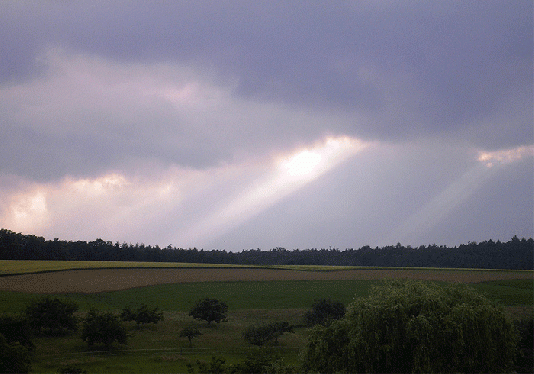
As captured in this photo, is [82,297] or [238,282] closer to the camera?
[82,297]

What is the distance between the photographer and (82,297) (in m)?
82.6

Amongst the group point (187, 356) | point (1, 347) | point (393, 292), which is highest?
point (393, 292)

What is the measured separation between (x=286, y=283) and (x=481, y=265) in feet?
396

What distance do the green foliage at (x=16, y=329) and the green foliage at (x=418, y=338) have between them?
35.9 metres

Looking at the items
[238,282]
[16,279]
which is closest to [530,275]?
[238,282]

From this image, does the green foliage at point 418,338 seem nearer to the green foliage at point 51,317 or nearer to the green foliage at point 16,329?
the green foliage at point 16,329

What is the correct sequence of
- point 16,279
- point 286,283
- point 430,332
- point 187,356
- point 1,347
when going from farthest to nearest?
point 286,283, point 16,279, point 187,356, point 1,347, point 430,332

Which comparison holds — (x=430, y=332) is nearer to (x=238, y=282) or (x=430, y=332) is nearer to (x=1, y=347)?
(x=1, y=347)

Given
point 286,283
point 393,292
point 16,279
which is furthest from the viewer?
point 286,283

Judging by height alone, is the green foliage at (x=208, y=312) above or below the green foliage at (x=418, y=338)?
below

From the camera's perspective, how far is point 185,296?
89625 millimetres

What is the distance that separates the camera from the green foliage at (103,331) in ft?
181

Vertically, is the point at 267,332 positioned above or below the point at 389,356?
below

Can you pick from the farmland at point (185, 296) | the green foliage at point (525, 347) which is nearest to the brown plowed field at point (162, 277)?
the farmland at point (185, 296)
